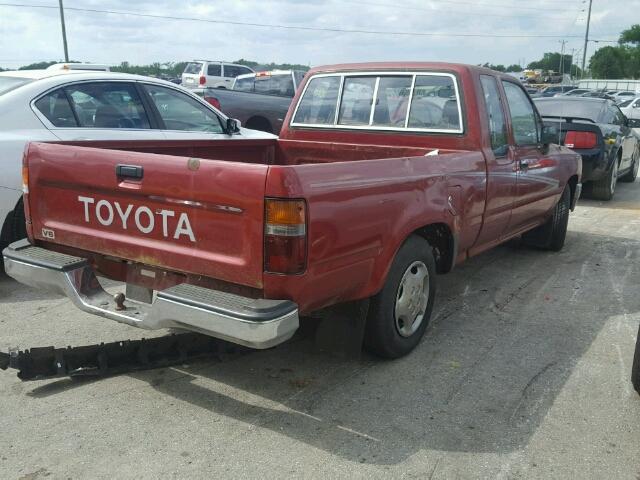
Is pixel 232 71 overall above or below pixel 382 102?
above

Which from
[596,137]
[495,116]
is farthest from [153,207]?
[596,137]

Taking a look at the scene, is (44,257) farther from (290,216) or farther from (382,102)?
(382,102)

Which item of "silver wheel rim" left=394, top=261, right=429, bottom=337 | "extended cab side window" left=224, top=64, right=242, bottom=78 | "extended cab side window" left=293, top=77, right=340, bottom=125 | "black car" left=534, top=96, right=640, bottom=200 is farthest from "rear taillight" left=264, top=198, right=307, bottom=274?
"extended cab side window" left=224, top=64, right=242, bottom=78

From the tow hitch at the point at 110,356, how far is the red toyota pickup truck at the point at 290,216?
1.32ft

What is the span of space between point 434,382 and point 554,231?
360 cm

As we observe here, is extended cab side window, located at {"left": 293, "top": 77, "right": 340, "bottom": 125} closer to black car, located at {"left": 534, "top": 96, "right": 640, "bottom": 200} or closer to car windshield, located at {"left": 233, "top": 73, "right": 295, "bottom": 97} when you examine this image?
black car, located at {"left": 534, "top": 96, "right": 640, "bottom": 200}

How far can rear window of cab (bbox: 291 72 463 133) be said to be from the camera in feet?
A: 15.4

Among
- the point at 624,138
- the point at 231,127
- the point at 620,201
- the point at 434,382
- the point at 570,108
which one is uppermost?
the point at 570,108

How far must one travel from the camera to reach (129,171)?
3143mm

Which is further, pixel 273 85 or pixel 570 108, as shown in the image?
pixel 273 85

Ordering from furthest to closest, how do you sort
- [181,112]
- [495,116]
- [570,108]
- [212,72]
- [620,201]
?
[212,72] → [570,108] → [620,201] → [181,112] → [495,116]

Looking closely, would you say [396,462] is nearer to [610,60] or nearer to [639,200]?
[639,200]

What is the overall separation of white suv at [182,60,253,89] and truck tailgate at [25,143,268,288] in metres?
21.9

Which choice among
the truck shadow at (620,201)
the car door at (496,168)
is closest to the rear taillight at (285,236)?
the car door at (496,168)
